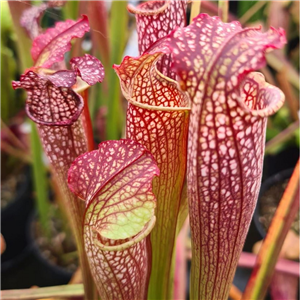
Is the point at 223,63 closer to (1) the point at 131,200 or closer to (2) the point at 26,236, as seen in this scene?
(1) the point at 131,200

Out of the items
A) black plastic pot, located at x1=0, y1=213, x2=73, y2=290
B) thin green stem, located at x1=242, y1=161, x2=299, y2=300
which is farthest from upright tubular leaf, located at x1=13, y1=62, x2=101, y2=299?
black plastic pot, located at x1=0, y1=213, x2=73, y2=290

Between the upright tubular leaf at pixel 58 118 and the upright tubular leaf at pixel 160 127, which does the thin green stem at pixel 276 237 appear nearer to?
the upright tubular leaf at pixel 160 127

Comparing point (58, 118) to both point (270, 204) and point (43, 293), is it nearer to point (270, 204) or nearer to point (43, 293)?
point (43, 293)

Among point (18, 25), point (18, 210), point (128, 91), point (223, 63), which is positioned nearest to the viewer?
point (223, 63)

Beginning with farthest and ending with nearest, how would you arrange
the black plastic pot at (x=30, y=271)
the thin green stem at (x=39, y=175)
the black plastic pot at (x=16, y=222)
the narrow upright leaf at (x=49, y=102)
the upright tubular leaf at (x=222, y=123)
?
the black plastic pot at (x=16, y=222) < the black plastic pot at (x=30, y=271) < the thin green stem at (x=39, y=175) < the narrow upright leaf at (x=49, y=102) < the upright tubular leaf at (x=222, y=123)

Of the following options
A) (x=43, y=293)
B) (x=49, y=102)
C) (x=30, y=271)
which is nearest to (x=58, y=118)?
(x=49, y=102)

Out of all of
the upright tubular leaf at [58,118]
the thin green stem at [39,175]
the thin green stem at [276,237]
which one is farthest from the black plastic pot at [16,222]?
the thin green stem at [276,237]

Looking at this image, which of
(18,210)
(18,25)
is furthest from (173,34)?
(18,210)
